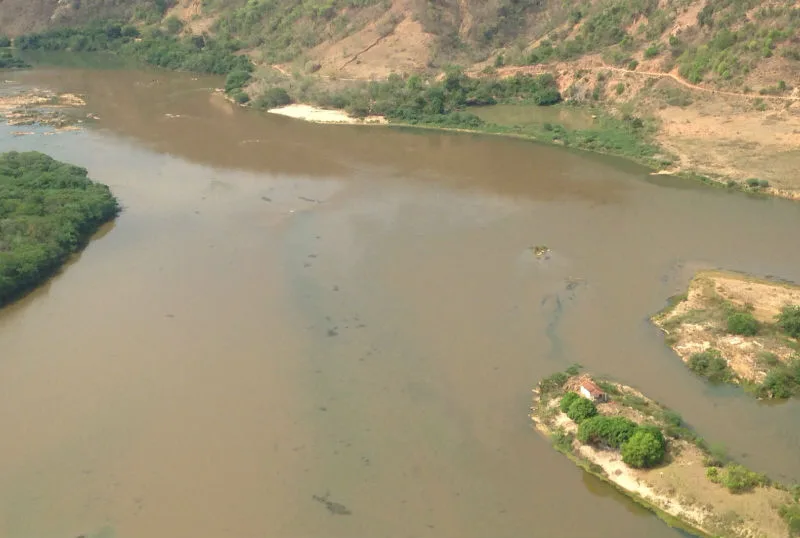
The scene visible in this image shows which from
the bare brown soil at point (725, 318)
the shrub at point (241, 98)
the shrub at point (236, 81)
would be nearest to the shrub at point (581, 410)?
the bare brown soil at point (725, 318)

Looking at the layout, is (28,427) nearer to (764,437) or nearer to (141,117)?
(764,437)

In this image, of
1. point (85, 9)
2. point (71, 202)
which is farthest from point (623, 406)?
point (85, 9)

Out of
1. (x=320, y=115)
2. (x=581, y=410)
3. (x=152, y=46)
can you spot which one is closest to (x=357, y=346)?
(x=581, y=410)

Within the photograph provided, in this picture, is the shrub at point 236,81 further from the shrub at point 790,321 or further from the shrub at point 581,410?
the shrub at point 581,410

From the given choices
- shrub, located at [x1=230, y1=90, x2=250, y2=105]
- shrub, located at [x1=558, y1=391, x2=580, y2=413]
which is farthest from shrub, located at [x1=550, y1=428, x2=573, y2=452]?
shrub, located at [x1=230, y1=90, x2=250, y2=105]

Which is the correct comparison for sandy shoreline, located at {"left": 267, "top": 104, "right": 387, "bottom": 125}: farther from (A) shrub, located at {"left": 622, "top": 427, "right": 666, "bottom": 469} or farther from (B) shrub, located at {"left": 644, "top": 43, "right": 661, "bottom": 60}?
(A) shrub, located at {"left": 622, "top": 427, "right": 666, "bottom": 469}

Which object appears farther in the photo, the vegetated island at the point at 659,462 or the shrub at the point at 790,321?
the shrub at the point at 790,321
